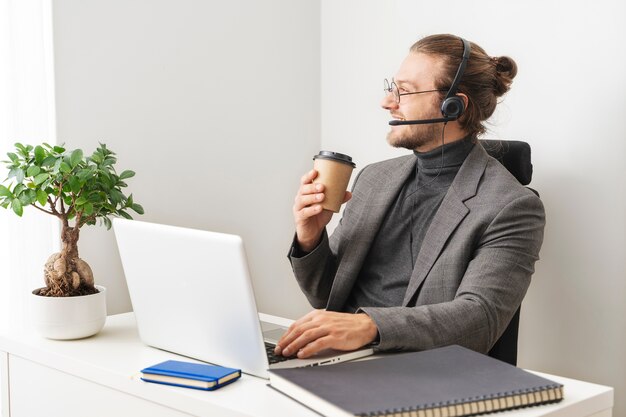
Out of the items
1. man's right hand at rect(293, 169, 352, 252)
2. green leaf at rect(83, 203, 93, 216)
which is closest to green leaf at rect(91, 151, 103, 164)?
green leaf at rect(83, 203, 93, 216)

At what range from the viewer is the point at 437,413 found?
920 mm

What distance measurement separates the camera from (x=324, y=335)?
3.97 ft

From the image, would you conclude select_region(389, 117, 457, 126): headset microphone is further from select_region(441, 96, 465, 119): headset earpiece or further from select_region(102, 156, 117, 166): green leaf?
select_region(102, 156, 117, 166): green leaf

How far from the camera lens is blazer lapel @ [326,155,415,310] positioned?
1659 mm

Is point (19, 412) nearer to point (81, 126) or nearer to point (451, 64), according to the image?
point (81, 126)

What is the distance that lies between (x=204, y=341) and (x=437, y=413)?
48cm

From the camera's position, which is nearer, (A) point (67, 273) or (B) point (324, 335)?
(B) point (324, 335)

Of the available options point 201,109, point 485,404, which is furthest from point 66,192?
point 485,404

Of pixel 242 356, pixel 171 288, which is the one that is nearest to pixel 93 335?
pixel 171 288

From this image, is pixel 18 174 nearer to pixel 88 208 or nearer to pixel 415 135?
pixel 88 208

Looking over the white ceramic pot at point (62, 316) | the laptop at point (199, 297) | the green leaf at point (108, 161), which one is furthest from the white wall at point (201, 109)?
the laptop at point (199, 297)

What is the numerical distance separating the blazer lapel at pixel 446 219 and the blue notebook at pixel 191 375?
20.3 inches

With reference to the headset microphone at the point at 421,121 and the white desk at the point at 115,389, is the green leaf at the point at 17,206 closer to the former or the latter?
the white desk at the point at 115,389

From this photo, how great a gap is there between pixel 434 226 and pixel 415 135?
0.25 meters
